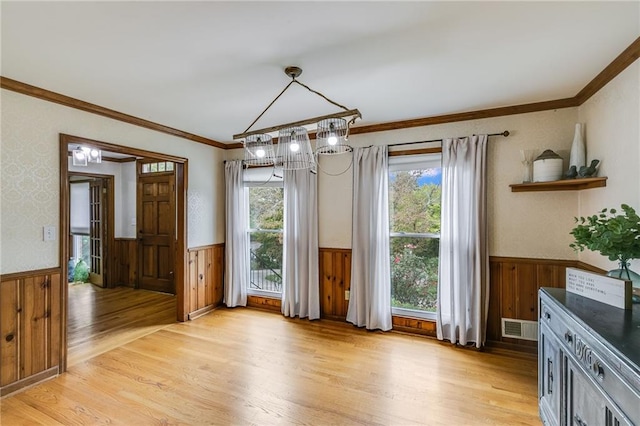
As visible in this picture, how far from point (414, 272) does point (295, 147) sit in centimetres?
227

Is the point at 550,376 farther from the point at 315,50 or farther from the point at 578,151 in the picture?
the point at 315,50

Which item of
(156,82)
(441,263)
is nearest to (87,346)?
(156,82)

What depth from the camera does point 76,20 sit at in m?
1.69

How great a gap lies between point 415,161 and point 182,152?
303 cm

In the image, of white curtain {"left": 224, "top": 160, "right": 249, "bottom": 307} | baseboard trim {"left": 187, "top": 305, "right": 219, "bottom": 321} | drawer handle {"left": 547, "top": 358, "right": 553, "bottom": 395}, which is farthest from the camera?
white curtain {"left": 224, "top": 160, "right": 249, "bottom": 307}

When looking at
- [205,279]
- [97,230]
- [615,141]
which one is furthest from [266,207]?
[97,230]

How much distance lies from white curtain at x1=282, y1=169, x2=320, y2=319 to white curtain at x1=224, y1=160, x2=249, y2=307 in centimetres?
78

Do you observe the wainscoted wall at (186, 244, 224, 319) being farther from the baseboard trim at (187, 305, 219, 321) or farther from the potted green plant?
the potted green plant

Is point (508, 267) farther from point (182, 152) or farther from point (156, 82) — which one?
point (182, 152)

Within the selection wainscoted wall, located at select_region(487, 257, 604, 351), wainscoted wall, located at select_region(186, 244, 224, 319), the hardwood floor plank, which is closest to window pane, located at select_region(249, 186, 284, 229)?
wainscoted wall, located at select_region(186, 244, 224, 319)

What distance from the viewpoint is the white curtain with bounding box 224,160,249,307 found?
4613 mm

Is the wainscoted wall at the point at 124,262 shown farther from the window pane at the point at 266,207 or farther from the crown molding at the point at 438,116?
the crown molding at the point at 438,116

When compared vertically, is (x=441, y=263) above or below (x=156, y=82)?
below

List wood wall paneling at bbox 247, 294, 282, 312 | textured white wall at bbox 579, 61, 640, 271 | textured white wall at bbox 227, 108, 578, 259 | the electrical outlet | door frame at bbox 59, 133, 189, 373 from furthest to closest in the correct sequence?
wood wall paneling at bbox 247, 294, 282, 312 → textured white wall at bbox 227, 108, 578, 259 → door frame at bbox 59, 133, 189, 373 → the electrical outlet → textured white wall at bbox 579, 61, 640, 271
